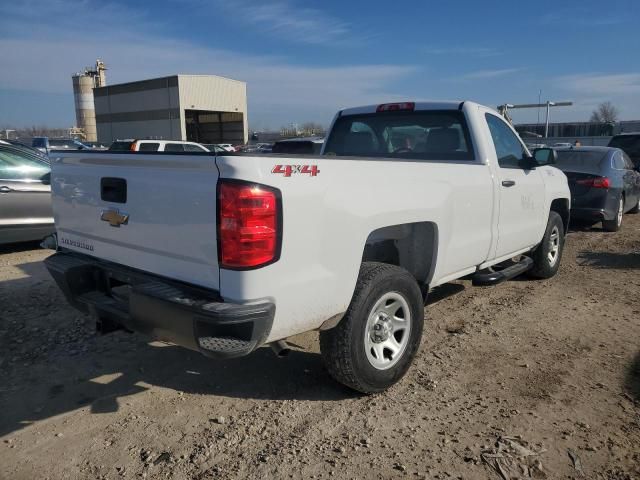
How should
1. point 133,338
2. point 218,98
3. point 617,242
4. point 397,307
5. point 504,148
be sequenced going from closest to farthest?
point 397,307, point 133,338, point 504,148, point 617,242, point 218,98

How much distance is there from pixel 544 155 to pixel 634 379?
92.5 inches

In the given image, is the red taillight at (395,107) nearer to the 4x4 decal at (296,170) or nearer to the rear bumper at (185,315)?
the 4x4 decal at (296,170)

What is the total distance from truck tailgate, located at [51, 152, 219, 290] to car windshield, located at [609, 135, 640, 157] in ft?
50.0

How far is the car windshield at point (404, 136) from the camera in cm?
459

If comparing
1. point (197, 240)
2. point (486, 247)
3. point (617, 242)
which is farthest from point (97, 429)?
point (617, 242)

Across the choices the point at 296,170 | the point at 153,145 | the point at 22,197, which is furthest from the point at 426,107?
the point at 153,145

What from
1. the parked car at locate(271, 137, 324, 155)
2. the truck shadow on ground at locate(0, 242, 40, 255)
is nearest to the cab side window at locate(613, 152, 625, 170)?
the parked car at locate(271, 137, 324, 155)

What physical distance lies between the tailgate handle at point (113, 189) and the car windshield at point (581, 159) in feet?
28.2

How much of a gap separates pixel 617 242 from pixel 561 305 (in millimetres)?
4203

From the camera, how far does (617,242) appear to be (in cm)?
863

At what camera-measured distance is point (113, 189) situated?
10.3 ft

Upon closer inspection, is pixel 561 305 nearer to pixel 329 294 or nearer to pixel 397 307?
pixel 397 307

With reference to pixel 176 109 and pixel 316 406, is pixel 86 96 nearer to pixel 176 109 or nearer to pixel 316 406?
pixel 176 109

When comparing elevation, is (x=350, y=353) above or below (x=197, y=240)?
below
